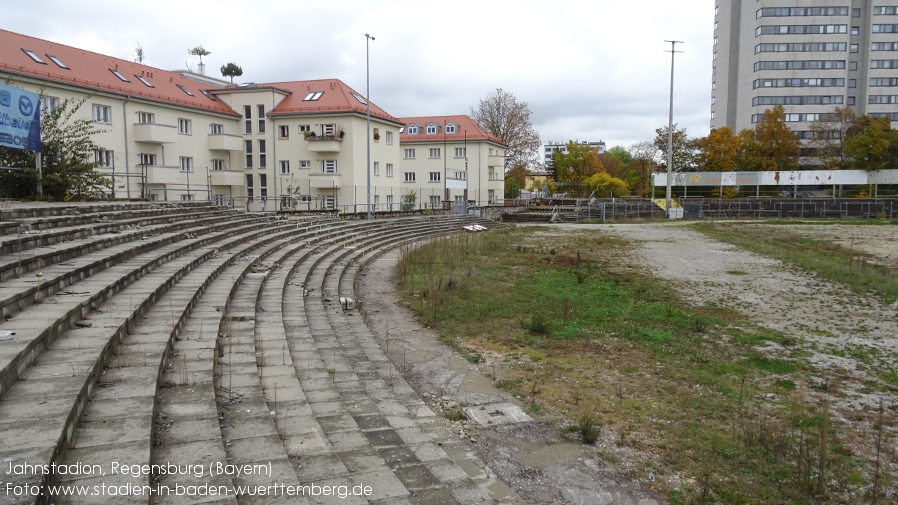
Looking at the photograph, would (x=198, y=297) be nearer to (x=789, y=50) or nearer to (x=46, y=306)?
(x=46, y=306)

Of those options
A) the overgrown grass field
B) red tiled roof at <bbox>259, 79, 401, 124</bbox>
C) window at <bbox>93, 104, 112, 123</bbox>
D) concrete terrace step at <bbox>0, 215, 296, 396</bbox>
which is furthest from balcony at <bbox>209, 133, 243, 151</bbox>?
concrete terrace step at <bbox>0, 215, 296, 396</bbox>

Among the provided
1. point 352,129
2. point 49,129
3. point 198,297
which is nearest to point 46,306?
point 198,297

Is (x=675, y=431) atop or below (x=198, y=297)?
below

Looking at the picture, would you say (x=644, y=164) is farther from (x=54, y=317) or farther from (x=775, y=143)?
(x=54, y=317)

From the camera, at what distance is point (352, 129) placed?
39.9 metres

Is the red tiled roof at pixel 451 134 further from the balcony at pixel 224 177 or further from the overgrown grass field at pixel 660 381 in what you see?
the overgrown grass field at pixel 660 381

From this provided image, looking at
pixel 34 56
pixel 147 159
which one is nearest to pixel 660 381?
pixel 147 159

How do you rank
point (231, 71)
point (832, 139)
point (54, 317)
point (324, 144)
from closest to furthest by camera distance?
point (54, 317)
point (324, 144)
point (231, 71)
point (832, 139)

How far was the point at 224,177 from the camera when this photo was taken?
38.4 meters

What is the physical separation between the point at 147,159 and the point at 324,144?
10.8m

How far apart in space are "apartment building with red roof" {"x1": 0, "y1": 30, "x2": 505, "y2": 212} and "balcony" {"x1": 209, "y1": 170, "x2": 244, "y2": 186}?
0.07m

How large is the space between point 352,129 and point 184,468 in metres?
37.5

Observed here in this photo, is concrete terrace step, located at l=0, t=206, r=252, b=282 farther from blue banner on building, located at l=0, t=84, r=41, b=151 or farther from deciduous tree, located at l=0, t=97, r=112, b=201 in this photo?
blue banner on building, located at l=0, t=84, r=41, b=151

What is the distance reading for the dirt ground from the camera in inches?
213
